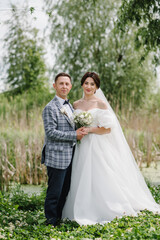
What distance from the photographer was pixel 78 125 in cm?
382

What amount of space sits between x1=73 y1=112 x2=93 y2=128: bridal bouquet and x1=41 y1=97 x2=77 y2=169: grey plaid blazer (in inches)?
4.6

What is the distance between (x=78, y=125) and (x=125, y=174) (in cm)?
100

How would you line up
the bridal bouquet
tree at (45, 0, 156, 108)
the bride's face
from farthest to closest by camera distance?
1. tree at (45, 0, 156, 108)
2. the bride's face
3. the bridal bouquet

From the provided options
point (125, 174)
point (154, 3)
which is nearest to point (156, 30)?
point (154, 3)

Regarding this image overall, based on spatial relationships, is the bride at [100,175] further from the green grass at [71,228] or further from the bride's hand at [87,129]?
the green grass at [71,228]

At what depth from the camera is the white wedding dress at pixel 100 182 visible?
3.83 meters

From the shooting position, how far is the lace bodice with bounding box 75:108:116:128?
3949mm

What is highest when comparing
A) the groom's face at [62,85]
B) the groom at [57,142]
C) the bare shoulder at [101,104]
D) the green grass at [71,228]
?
the groom's face at [62,85]

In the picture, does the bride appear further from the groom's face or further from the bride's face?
the groom's face

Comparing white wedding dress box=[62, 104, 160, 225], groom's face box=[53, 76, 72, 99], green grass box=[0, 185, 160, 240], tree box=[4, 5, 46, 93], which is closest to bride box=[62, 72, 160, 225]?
white wedding dress box=[62, 104, 160, 225]

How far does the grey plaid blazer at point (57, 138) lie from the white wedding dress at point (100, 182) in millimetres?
383

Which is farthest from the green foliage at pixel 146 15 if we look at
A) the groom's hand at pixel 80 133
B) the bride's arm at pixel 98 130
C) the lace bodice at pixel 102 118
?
the groom's hand at pixel 80 133

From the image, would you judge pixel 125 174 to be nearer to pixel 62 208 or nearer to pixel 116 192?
pixel 116 192

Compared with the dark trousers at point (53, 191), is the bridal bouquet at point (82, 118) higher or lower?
higher
